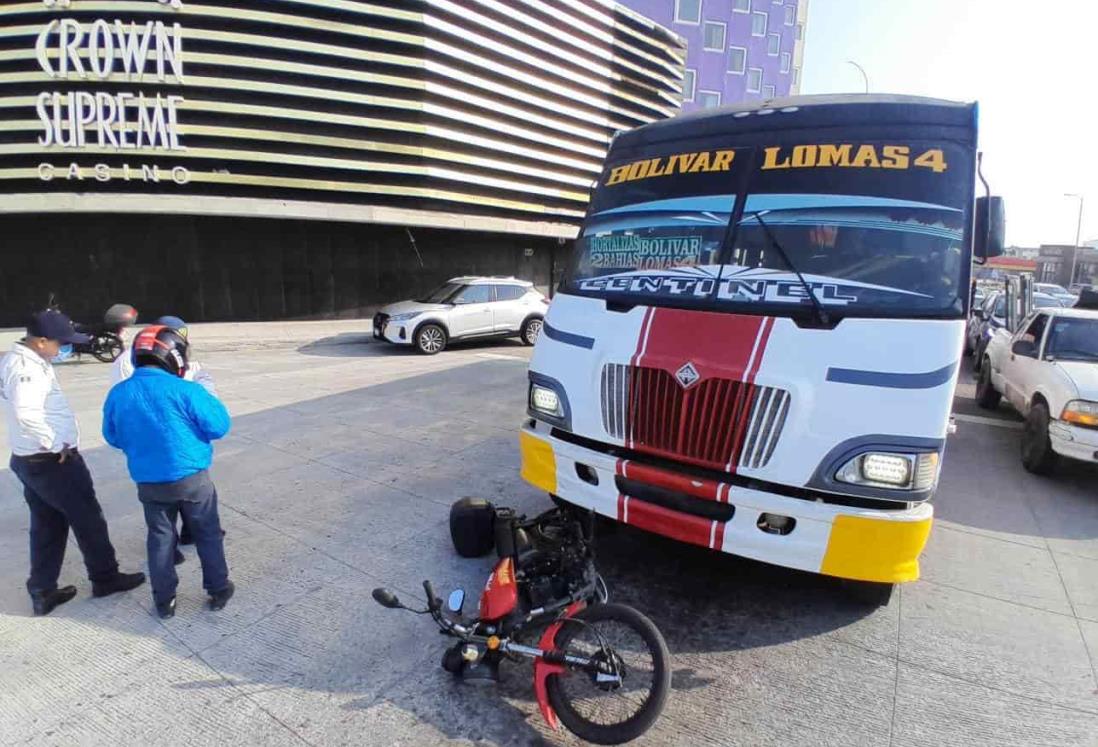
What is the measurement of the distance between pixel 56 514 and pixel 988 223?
17.4 feet

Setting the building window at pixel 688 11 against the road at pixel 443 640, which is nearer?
the road at pixel 443 640

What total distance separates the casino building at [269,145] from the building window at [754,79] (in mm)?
16894

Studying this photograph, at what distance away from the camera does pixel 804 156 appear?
3.28m

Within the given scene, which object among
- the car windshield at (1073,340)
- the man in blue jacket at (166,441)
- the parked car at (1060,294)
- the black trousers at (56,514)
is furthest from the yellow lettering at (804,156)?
the parked car at (1060,294)

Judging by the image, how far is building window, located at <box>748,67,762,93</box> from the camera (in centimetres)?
3162

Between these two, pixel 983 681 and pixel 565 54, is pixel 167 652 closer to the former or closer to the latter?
pixel 983 681

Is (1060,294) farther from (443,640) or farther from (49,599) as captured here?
(49,599)

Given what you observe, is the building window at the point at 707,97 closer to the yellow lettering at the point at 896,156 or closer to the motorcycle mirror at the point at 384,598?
the yellow lettering at the point at 896,156

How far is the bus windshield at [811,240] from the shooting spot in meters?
2.93

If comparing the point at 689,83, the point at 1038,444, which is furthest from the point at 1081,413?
the point at 689,83

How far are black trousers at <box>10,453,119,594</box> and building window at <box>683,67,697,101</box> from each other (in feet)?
106

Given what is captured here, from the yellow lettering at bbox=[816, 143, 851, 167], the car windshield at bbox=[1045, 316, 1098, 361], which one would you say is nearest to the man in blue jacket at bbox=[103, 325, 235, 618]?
the yellow lettering at bbox=[816, 143, 851, 167]

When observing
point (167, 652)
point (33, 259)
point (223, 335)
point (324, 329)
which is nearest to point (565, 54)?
point (324, 329)

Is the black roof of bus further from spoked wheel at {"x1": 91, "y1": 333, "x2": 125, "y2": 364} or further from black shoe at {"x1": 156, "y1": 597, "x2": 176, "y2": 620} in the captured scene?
spoked wheel at {"x1": 91, "y1": 333, "x2": 125, "y2": 364}
